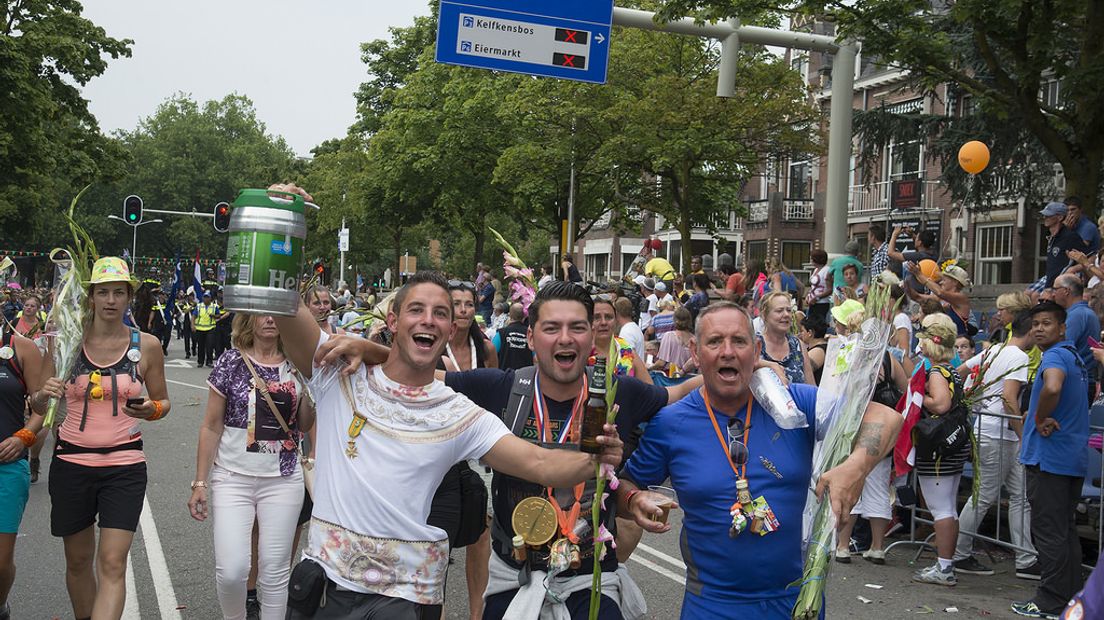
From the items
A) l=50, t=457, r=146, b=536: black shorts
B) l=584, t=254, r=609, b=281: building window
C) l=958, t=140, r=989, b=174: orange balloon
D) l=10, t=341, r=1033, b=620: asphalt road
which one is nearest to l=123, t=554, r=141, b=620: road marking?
l=10, t=341, r=1033, b=620: asphalt road

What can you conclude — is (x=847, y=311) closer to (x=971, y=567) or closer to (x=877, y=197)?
(x=971, y=567)

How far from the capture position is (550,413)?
13.6ft

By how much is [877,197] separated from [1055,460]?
28312 mm

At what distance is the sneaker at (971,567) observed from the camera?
328 inches

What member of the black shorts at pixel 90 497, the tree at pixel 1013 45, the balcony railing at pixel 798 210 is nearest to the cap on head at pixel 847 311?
the black shorts at pixel 90 497

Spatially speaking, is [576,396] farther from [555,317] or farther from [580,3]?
[580,3]

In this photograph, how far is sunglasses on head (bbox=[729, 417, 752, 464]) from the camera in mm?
3664

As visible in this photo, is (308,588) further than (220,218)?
No

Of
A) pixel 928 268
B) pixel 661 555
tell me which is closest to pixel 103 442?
pixel 661 555

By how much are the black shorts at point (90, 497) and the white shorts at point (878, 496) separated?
18.5 ft

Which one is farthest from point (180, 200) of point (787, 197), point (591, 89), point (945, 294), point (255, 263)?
point (255, 263)

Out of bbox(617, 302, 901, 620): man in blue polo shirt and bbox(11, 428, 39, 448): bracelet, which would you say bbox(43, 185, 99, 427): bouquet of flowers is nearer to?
bbox(11, 428, 39, 448): bracelet

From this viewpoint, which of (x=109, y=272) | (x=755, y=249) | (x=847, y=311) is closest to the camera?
(x=847, y=311)

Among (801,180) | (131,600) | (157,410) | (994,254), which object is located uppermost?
(801,180)
